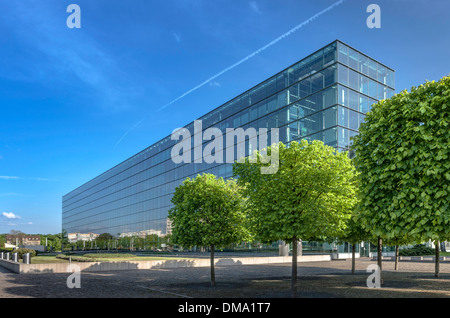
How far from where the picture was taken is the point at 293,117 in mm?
53406

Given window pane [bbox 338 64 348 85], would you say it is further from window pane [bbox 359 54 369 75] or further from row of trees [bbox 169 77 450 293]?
row of trees [bbox 169 77 450 293]

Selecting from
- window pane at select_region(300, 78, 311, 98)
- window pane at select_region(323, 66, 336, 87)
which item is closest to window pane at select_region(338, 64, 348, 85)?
window pane at select_region(323, 66, 336, 87)

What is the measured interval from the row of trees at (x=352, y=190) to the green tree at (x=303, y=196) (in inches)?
1.7

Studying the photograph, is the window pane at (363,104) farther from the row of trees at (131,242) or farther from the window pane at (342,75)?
the row of trees at (131,242)

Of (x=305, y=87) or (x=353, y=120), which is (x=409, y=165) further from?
(x=305, y=87)

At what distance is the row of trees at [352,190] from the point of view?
38.9ft

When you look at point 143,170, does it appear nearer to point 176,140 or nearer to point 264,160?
point 176,140

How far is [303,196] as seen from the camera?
55.8ft

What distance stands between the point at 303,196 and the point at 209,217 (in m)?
5.70

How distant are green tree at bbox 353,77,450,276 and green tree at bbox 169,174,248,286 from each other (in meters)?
8.35

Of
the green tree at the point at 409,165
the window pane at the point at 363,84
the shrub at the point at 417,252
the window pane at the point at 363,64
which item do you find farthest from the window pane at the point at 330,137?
the green tree at the point at 409,165

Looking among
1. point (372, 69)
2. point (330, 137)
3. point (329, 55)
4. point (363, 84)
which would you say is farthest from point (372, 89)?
point (330, 137)

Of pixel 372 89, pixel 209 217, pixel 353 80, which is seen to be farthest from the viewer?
pixel 372 89

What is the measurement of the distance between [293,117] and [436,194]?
140 ft
